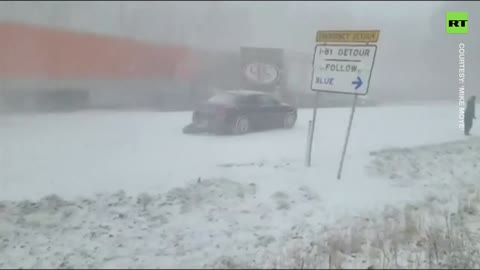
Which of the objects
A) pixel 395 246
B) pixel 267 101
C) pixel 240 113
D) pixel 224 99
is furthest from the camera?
pixel 267 101

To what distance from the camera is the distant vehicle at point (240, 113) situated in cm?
855

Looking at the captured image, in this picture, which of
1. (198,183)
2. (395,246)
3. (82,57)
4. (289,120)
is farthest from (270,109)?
(395,246)

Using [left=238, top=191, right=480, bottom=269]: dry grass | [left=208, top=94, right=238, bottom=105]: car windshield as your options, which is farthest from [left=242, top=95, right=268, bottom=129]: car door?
[left=238, top=191, right=480, bottom=269]: dry grass

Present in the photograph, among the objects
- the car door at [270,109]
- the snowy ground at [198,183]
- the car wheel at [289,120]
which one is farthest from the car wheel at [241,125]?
the car wheel at [289,120]

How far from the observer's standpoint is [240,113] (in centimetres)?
888

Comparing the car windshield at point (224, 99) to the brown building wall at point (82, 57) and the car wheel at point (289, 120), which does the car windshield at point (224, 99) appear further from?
the car wheel at point (289, 120)

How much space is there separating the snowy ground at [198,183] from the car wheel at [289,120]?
1.01 feet

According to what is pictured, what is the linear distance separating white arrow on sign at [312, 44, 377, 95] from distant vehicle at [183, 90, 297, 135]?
2918 millimetres

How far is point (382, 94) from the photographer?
7398mm

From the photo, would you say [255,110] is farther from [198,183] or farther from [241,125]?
[198,183]

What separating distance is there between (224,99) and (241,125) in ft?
2.02

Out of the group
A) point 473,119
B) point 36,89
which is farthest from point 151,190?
point 36,89

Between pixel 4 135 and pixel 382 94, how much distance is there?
5.65 m

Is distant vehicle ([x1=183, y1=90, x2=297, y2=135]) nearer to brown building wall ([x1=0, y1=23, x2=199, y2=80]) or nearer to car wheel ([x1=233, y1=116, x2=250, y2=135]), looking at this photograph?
car wheel ([x1=233, y1=116, x2=250, y2=135])
